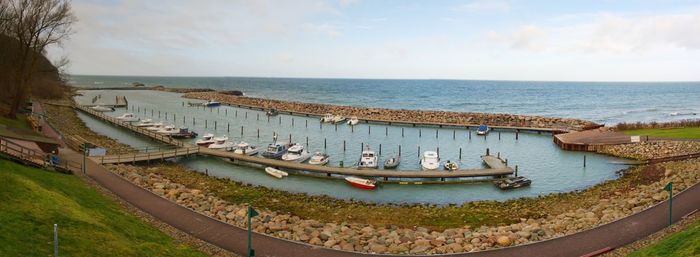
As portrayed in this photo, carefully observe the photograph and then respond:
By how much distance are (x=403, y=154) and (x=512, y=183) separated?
1685cm

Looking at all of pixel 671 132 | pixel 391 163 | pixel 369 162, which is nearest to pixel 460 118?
pixel 671 132

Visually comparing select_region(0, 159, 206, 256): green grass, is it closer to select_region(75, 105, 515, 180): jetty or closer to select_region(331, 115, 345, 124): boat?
select_region(75, 105, 515, 180): jetty

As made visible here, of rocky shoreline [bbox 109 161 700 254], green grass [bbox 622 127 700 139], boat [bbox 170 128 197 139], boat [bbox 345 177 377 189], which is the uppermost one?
green grass [bbox 622 127 700 139]

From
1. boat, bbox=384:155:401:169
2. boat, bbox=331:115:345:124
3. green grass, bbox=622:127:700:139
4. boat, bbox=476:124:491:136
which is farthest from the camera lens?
boat, bbox=331:115:345:124

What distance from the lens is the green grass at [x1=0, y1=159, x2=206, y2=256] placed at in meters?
14.0

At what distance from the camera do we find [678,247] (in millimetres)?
15742

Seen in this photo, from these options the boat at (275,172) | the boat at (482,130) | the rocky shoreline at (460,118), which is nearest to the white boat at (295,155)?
the boat at (275,172)

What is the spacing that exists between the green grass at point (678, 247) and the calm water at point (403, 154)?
17275 millimetres

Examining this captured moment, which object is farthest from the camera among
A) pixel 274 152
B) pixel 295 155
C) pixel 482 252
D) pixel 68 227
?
pixel 274 152

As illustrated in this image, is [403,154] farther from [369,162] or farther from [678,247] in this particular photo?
[678,247]

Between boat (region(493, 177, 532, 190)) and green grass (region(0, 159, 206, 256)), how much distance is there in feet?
85.9

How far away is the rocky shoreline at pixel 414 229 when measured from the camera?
21.1m

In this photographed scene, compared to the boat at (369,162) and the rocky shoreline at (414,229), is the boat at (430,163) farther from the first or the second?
the rocky shoreline at (414,229)

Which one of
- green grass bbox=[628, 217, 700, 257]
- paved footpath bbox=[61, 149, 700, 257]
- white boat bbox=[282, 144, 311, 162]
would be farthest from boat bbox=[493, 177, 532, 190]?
green grass bbox=[628, 217, 700, 257]
